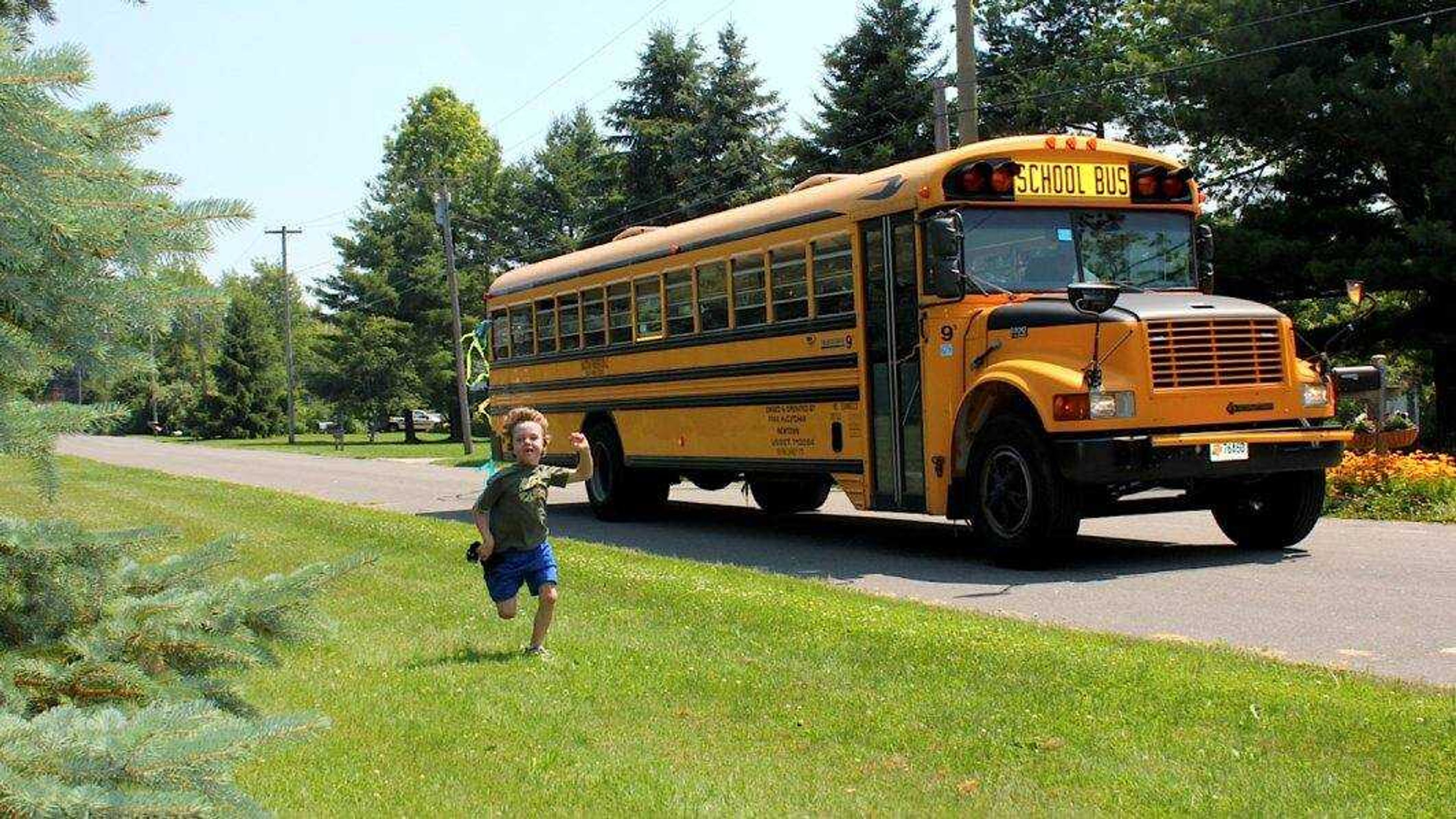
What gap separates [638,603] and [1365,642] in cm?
403

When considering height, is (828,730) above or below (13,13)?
below

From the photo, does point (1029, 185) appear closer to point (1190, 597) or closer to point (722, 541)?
point (1190, 597)

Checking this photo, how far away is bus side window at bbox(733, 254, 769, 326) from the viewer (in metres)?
13.5

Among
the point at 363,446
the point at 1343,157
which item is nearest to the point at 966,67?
the point at 1343,157

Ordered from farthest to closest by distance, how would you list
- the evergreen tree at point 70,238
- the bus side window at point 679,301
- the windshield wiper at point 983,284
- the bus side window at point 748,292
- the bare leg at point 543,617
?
1. the bus side window at point 679,301
2. the bus side window at point 748,292
3. the windshield wiper at point 983,284
4. the bare leg at point 543,617
5. the evergreen tree at point 70,238

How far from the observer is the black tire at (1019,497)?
33.7 ft

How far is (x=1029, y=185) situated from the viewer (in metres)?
11.4

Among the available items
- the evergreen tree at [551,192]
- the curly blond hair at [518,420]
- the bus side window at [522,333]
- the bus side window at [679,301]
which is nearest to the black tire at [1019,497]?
the curly blond hair at [518,420]

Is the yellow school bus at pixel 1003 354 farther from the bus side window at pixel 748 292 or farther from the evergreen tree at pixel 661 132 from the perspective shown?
the evergreen tree at pixel 661 132

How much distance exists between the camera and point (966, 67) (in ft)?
63.9

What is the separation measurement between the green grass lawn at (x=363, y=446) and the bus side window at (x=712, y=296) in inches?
877

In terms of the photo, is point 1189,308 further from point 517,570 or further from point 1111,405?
point 517,570

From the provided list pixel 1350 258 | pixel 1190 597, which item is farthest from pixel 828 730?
pixel 1350 258

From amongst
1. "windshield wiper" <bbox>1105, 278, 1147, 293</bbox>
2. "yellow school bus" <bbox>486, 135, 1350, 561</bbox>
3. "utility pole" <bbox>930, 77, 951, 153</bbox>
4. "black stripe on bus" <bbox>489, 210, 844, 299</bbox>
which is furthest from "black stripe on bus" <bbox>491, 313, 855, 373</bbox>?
"utility pole" <bbox>930, 77, 951, 153</bbox>
